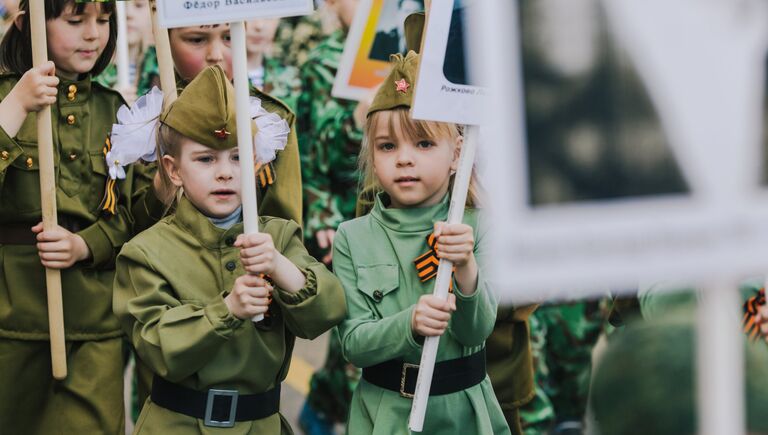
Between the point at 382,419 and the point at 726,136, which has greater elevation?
the point at 726,136

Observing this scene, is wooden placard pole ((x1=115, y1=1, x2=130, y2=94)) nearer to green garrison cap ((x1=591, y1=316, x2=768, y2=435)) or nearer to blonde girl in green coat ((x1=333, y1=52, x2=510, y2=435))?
blonde girl in green coat ((x1=333, y1=52, x2=510, y2=435))

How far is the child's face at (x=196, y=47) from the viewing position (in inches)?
171

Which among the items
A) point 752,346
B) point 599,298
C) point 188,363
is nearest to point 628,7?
point 752,346

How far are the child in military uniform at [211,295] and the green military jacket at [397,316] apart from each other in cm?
10

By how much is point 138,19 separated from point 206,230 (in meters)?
2.76

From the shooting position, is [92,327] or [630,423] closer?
[630,423]

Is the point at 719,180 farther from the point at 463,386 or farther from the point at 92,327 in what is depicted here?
the point at 92,327

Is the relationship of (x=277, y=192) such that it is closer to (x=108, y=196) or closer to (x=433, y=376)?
(x=108, y=196)

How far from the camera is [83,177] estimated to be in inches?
160

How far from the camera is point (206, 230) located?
3451 millimetres

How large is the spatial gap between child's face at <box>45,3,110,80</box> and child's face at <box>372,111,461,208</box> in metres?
1.06

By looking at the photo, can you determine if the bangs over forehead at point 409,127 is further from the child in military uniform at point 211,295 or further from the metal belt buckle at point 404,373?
the metal belt buckle at point 404,373

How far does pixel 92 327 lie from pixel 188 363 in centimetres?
98

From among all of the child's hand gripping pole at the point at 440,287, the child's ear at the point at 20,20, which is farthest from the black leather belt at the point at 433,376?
the child's ear at the point at 20,20
